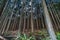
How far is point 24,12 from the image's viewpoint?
11.8ft

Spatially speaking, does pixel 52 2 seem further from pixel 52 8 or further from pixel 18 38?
pixel 18 38

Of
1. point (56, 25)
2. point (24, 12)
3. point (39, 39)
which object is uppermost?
point (24, 12)

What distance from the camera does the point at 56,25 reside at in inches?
141

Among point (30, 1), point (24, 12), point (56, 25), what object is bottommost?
point (56, 25)

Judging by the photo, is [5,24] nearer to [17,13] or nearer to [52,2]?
[17,13]

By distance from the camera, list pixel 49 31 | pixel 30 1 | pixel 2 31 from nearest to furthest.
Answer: pixel 49 31 → pixel 2 31 → pixel 30 1

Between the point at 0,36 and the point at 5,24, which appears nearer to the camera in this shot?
the point at 0,36

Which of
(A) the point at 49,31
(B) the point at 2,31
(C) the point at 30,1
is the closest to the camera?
(A) the point at 49,31

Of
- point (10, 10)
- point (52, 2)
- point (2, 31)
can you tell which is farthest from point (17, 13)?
point (52, 2)

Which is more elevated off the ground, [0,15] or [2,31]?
[0,15]

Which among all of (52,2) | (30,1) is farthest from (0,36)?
(52,2)

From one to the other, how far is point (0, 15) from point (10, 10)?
0.30 metres

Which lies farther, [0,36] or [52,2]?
[52,2]

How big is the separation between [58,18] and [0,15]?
1.19 meters
